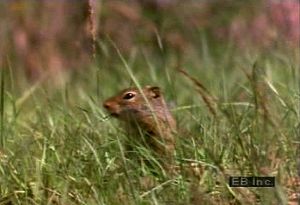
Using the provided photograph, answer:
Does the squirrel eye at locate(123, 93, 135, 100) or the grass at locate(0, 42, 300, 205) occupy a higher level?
the squirrel eye at locate(123, 93, 135, 100)

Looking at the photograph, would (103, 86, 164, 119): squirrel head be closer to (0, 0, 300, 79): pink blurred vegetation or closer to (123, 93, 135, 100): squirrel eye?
(123, 93, 135, 100): squirrel eye

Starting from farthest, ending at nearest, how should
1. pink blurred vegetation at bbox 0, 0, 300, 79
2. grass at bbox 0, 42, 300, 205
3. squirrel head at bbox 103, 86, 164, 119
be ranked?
pink blurred vegetation at bbox 0, 0, 300, 79, squirrel head at bbox 103, 86, 164, 119, grass at bbox 0, 42, 300, 205

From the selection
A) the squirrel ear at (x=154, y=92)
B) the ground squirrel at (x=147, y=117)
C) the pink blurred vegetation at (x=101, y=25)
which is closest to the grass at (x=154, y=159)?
the ground squirrel at (x=147, y=117)

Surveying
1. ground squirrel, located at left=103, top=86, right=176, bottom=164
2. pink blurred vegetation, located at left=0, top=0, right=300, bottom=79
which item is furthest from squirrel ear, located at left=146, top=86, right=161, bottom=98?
pink blurred vegetation, located at left=0, top=0, right=300, bottom=79

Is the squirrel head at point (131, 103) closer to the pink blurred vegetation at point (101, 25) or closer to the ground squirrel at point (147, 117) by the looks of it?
the ground squirrel at point (147, 117)

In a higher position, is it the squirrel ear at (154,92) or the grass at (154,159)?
the squirrel ear at (154,92)

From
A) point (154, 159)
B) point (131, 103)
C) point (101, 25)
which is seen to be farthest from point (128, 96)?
point (101, 25)

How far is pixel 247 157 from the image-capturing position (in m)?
4.31

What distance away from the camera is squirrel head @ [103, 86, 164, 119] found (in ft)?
16.1

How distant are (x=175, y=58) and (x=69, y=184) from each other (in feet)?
14.5

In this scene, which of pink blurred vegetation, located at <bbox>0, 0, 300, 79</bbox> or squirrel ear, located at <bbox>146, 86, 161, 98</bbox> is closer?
squirrel ear, located at <bbox>146, 86, 161, 98</bbox>

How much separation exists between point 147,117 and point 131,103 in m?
0.16

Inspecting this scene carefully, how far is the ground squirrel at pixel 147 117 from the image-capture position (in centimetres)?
452

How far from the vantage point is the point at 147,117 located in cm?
482
